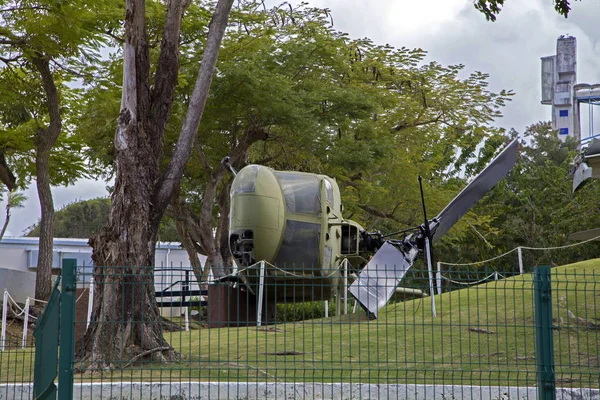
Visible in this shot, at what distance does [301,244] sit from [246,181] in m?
1.92

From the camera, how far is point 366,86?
105 feet

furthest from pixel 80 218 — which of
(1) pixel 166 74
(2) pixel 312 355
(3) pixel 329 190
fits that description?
(2) pixel 312 355

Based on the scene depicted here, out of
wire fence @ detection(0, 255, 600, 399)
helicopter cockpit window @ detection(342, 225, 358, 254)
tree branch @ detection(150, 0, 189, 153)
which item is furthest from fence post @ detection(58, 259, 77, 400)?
helicopter cockpit window @ detection(342, 225, 358, 254)

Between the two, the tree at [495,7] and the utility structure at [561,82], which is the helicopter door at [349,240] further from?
the utility structure at [561,82]

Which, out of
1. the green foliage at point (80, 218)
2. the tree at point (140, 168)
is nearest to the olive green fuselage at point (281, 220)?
the tree at point (140, 168)

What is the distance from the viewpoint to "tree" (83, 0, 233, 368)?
501 inches

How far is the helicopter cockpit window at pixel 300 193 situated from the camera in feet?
60.6

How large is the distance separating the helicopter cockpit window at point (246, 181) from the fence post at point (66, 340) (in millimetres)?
9834

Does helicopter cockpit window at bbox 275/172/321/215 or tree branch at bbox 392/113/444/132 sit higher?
tree branch at bbox 392/113/444/132

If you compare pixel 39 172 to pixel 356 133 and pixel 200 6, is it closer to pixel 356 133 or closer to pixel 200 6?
pixel 200 6

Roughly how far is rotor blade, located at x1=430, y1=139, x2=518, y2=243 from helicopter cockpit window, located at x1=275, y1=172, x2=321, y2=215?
9.77ft

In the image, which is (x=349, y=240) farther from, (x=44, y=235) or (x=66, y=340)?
(x=66, y=340)

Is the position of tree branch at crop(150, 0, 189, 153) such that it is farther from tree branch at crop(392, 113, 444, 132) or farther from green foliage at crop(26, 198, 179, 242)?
green foliage at crop(26, 198, 179, 242)

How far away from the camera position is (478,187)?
19250mm
